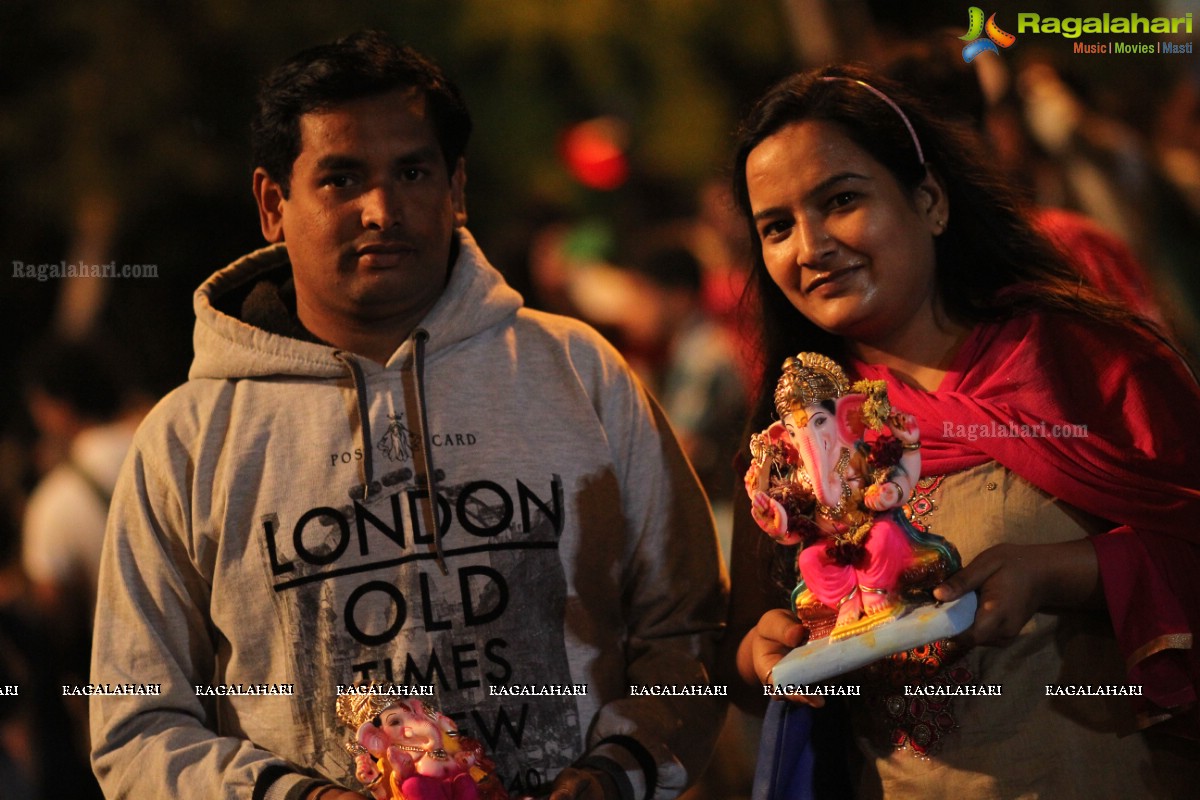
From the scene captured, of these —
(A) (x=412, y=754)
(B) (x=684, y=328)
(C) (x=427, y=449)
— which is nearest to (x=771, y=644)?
(A) (x=412, y=754)

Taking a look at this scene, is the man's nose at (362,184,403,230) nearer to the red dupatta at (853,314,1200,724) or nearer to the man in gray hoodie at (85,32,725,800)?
the man in gray hoodie at (85,32,725,800)

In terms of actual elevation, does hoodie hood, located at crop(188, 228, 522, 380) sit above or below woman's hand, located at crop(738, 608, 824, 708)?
above

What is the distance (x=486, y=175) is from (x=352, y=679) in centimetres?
536

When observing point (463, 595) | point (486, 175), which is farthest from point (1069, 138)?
point (486, 175)

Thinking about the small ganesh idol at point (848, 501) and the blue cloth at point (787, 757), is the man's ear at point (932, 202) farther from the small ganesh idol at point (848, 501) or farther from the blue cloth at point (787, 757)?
the blue cloth at point (787, 757)

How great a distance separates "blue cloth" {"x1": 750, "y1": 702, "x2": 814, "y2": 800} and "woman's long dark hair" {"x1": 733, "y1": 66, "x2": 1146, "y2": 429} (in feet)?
1.73

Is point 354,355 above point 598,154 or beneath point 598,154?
beneath

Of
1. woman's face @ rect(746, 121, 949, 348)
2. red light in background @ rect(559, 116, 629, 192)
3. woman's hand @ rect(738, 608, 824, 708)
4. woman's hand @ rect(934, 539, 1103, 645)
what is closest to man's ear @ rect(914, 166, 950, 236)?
woman's face @ rect(746, 121, 949, 348)

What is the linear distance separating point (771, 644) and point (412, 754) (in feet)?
2.00

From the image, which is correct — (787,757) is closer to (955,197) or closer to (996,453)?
(996,453)

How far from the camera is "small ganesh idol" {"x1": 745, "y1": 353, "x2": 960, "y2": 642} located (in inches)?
78.2

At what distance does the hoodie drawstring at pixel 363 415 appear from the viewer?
2410mm

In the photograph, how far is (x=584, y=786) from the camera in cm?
226

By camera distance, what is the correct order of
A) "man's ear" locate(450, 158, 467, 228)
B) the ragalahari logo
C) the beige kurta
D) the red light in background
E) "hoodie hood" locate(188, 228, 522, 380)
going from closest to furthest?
the beige kurta, "hoodie hood" locate(188, 228, 522, 380), "man's ear" locate(450, 158, 467, 228), the ragalahari logo, the red light in background
